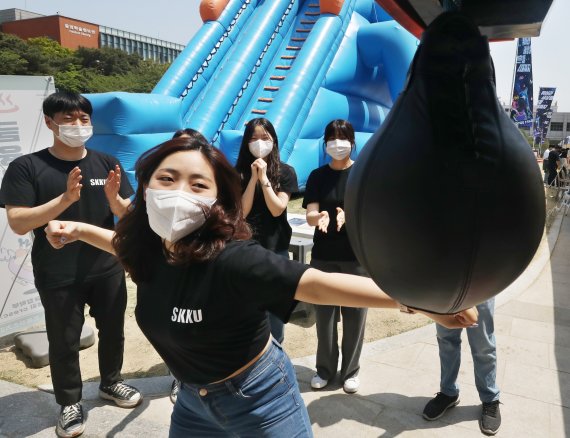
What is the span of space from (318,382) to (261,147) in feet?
5.15

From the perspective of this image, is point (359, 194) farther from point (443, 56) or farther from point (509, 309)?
point (509, 309)

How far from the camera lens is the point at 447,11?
63 centimetres

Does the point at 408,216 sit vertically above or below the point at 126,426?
above

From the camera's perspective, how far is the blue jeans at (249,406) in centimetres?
139

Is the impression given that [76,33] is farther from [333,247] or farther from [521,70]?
[521,70]

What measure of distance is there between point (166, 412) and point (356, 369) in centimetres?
123

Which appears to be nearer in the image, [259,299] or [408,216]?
[408,216]

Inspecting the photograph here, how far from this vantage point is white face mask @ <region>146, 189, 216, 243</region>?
1383 millimetres

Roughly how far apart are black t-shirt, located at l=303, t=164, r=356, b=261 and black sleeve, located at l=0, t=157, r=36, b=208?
1605 millimetres

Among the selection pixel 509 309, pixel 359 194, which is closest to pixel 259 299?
pixel 359 194

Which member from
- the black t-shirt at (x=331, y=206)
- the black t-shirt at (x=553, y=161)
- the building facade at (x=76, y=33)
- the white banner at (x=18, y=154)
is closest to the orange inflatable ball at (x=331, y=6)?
the white banner at (x=18, y=154)

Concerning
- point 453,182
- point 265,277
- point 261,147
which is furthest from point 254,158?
point 453,182

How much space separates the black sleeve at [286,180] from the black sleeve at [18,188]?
141 cm

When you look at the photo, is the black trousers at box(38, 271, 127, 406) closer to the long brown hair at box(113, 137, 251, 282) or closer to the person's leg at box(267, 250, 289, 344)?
the person's leg at box(267, 250, 289, 344)
